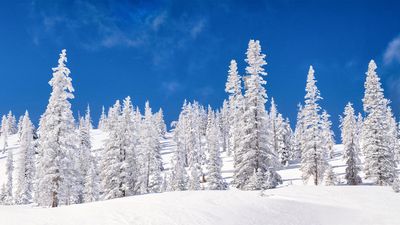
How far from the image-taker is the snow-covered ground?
16.3 m

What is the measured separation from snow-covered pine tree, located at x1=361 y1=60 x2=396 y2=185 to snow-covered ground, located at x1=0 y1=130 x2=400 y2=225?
58.9ft

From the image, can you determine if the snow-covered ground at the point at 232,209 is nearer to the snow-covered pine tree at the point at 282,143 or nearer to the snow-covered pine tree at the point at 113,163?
the snow-covered pine tree at the point at 113,163

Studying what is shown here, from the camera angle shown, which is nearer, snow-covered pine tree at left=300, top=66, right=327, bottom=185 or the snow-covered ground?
the snow-covered ground

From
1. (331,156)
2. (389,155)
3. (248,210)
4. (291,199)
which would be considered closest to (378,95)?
(389,155)

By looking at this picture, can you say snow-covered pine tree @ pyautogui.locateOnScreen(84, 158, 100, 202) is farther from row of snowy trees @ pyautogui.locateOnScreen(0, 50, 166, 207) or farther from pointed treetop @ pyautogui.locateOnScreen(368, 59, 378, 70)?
pointed treetop @ pyautogui.locateOnScreen(368, 59, 378, 70)

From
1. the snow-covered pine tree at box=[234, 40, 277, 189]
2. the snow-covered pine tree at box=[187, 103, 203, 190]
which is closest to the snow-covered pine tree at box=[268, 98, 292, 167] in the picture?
the snow-covered pine tree at box=[187, 103, 203, 190]

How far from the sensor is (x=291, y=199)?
2412cm

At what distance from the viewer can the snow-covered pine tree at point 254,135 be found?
4141 cm

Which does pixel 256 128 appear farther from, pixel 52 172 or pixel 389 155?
Result: pixel 52 172

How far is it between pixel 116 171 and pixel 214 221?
29927mm

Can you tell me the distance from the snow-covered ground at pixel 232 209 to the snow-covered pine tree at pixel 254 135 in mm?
12454

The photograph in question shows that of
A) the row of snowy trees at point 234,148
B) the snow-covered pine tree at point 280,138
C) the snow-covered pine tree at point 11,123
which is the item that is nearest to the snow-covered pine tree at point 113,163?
the row of snowy trees at point 234,148

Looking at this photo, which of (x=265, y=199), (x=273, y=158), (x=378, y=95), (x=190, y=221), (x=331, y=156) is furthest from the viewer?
(x=331, y=156)

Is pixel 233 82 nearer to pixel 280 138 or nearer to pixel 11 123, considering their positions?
pixel 280 138
